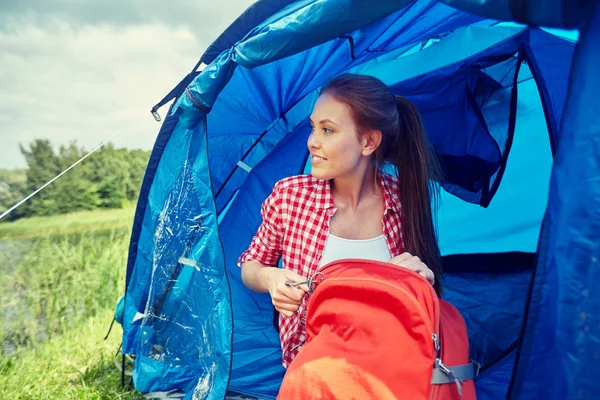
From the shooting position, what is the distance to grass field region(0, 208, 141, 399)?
1810 mm

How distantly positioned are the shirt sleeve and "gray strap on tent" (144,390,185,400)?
598 millimetres

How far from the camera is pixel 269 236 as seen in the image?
4.32ft

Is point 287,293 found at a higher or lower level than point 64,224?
higher

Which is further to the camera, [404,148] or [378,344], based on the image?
[404,148]

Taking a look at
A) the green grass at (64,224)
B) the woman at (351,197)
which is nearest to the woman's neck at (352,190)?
the woman at (351,197)

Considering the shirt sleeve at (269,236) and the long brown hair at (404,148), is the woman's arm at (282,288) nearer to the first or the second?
the shirt sleeve at (269,236)

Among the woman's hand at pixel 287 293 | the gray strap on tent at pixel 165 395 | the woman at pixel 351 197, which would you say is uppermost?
the woman at pixel 351 197

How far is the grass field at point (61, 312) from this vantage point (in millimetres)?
1810

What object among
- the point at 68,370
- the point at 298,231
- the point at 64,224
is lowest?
the point at 68,370

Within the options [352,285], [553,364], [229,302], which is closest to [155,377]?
[229,302]

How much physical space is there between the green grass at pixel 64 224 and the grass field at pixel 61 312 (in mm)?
60

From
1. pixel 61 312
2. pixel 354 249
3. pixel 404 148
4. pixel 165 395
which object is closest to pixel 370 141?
pixel 404 148

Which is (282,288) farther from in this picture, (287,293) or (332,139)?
(332,139)

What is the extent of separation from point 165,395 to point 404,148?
1.08 metres
